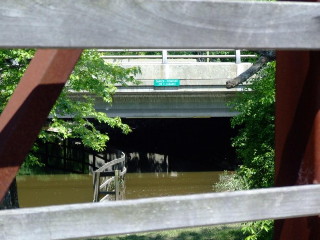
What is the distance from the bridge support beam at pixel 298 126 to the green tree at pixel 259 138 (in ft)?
28.6

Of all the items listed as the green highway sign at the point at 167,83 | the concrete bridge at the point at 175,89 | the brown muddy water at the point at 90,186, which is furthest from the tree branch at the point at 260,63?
the brown muddy water at the point at 90,186

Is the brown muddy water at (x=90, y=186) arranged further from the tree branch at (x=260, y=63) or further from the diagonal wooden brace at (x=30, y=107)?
the diagonal wooden brace at (x=30, y=107)

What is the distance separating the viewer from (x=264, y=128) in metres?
11.6

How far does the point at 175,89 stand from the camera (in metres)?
23.8

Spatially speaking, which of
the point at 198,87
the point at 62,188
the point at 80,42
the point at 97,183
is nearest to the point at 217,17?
the point at 80,42

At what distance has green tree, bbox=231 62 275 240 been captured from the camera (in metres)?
11.0

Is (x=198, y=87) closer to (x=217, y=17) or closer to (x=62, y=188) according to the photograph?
(x=62, y=188)

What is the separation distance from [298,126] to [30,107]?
2.34ft

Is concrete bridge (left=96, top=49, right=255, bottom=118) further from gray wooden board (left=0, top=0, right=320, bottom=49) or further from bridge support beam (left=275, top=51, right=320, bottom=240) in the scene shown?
gray wooden board (left=0, top=0, right=320, bottom=49)

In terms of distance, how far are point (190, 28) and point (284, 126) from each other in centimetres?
64

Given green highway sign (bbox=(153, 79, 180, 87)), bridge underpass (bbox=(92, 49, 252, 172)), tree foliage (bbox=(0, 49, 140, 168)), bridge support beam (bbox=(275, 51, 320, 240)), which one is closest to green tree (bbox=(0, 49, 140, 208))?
tree foliage (bbox=(0, 49, 140, 168))

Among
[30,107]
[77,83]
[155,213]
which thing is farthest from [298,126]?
[77,83]

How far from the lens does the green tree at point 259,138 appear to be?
11031 mm

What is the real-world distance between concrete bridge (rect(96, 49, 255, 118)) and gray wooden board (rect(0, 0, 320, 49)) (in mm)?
21576
